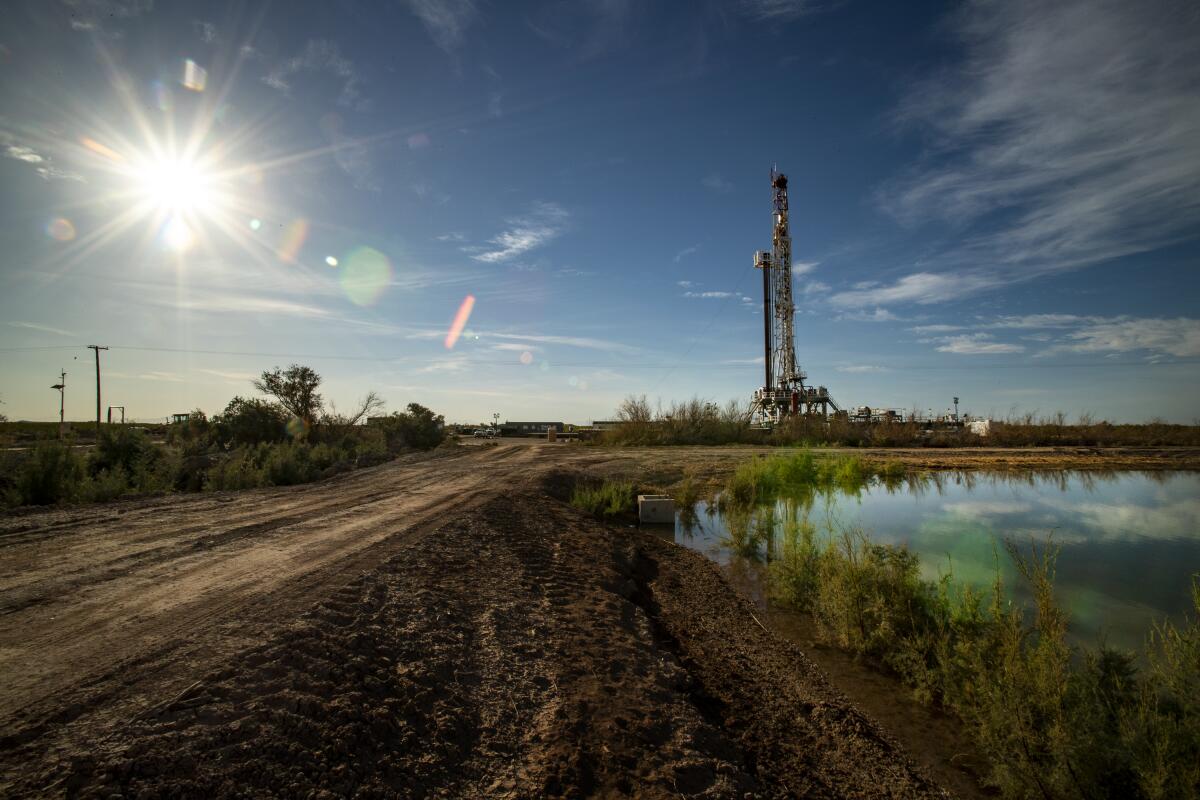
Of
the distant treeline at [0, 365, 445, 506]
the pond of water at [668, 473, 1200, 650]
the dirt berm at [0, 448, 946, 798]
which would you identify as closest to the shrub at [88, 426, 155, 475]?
the distant treeline at [0, 365, 445, 506]

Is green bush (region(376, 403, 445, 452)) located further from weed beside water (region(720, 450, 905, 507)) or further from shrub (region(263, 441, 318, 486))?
weed beside water (region(720, 450, 905, 507))

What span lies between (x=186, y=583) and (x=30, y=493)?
8298 millimetres

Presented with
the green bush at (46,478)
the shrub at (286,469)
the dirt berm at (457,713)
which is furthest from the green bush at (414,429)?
the dirt berm at (457,713)

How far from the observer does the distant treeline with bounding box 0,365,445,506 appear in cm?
1043

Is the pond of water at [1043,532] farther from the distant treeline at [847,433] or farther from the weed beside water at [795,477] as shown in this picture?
the distant treeline at [847,433]

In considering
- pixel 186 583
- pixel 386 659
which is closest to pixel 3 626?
pixel 186 583

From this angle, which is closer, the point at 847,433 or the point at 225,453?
the point at 225,453

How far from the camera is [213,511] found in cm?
889

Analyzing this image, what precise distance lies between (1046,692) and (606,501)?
9613 millimetres

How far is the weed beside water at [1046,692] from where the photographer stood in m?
3.23

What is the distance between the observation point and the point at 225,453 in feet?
60.0

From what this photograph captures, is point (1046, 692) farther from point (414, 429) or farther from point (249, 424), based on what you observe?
point (414, 429)

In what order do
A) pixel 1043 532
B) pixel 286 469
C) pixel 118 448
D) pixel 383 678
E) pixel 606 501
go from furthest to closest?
pixel 118 448, pixel 286 469, pixel 606 501, pixel 1043 532, pixel 383 678

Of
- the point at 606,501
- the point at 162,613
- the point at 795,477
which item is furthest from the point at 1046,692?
the point at 795,477
